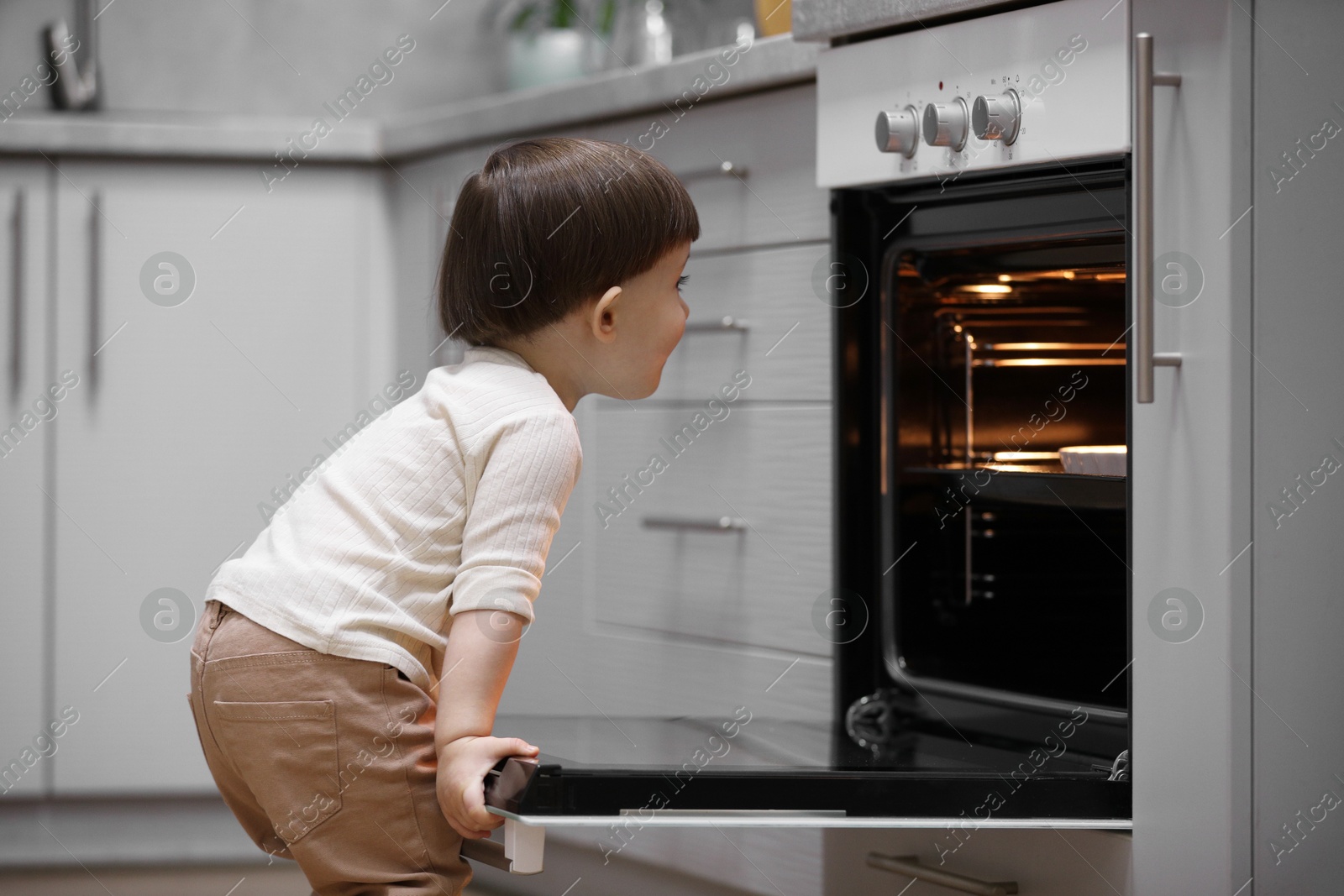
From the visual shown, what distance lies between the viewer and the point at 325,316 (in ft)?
6.61

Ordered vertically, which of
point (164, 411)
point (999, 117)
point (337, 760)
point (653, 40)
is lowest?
point (337, 760)

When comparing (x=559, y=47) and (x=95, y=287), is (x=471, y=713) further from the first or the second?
(x=559, y=47)

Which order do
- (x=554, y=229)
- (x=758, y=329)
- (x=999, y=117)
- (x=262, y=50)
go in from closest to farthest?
(x=554, y=229) < (x=999, y=117) < (x=758, y=329) < (x=262, y=50)

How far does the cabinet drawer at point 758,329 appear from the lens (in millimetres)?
1413

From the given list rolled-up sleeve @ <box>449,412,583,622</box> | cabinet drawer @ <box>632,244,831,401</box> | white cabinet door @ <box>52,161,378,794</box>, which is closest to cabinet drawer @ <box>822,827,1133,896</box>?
rolled-up sleeve @ <box>449,412,583,622</box>

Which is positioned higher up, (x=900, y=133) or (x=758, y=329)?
(x=900, y=133)

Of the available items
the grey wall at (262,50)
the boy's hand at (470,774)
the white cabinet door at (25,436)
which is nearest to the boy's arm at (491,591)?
the boy's hand at (470,774)

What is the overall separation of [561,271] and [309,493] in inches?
9.3

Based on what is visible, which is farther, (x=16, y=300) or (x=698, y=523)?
(x=16, y=300)

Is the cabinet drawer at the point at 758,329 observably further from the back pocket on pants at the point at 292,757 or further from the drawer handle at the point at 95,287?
the drawer handle at the point at 95,287

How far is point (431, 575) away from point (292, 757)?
0.14 m

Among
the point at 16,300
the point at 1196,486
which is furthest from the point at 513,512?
the point at 16,300

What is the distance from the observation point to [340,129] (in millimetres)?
1992

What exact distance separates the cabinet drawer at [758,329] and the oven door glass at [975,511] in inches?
5.5
